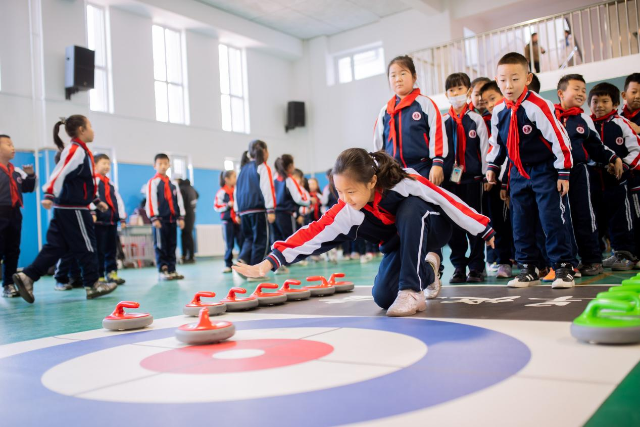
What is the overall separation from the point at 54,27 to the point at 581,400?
40.5 feet

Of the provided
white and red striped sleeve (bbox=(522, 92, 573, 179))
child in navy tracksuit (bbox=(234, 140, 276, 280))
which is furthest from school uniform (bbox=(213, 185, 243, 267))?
white and red striped sleeve (bbox=(522, 92, 573, 179))

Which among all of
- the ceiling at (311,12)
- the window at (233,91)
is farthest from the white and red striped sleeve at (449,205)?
the window at (233,91)

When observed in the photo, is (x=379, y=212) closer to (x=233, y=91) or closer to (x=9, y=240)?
(x=9, y=240)

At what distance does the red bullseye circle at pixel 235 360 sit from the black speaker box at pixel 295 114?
49.4 ft

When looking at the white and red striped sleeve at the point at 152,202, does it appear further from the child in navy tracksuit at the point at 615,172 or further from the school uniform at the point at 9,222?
the child in navy tracksuit at the point at 615,172

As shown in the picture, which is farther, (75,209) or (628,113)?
(628,113)

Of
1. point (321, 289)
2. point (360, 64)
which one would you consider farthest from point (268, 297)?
point (360, 64)

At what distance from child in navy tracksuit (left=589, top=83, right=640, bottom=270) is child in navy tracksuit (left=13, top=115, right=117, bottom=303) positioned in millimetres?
4403

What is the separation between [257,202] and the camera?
6.34 metres

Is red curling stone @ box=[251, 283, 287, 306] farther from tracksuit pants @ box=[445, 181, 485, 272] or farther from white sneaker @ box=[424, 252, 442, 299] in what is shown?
tracksuit pants @ box=[445, 181, 485, 272]

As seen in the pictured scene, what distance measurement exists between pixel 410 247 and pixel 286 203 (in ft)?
17.5

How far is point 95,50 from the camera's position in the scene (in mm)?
12031

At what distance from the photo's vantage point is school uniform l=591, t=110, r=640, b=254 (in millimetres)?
4550

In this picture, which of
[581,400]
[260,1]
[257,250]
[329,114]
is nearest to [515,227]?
[581,400]
